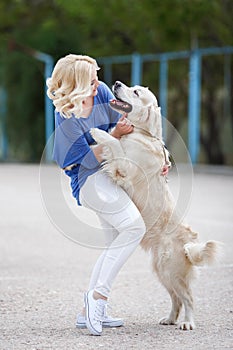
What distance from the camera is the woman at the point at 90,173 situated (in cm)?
607

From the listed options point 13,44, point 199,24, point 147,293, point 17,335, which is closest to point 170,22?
point 199,24

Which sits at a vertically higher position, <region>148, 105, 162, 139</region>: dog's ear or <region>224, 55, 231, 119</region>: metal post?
<region>148, 105, 162, 139</region>: dog's ear

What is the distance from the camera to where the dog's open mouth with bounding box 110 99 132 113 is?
6301 mm

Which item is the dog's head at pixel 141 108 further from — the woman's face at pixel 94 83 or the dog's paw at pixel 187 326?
the dog's paw at pixel 187 326

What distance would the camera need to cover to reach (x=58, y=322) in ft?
21.2

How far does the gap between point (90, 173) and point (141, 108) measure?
0.58 metres

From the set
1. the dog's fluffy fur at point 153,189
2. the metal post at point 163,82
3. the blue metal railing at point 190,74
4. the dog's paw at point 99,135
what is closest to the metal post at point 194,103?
the blue metal railing at point 190,74

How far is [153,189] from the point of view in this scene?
6.29 m

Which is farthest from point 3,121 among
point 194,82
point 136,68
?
point 194,82

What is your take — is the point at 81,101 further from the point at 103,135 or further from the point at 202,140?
the point at 202,140

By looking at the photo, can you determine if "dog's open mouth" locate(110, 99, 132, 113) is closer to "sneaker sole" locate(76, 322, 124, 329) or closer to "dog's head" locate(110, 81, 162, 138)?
"dog's head" locate(110, 81, 162, 138)

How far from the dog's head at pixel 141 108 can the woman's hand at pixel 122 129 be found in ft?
0.15

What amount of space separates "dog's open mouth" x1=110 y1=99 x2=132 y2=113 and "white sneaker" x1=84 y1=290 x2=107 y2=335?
129 centimetres

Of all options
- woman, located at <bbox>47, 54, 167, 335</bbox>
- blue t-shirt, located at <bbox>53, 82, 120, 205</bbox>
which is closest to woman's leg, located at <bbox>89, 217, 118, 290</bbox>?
woman, located at <bbox>47, 54, 167, 335</bbox>
